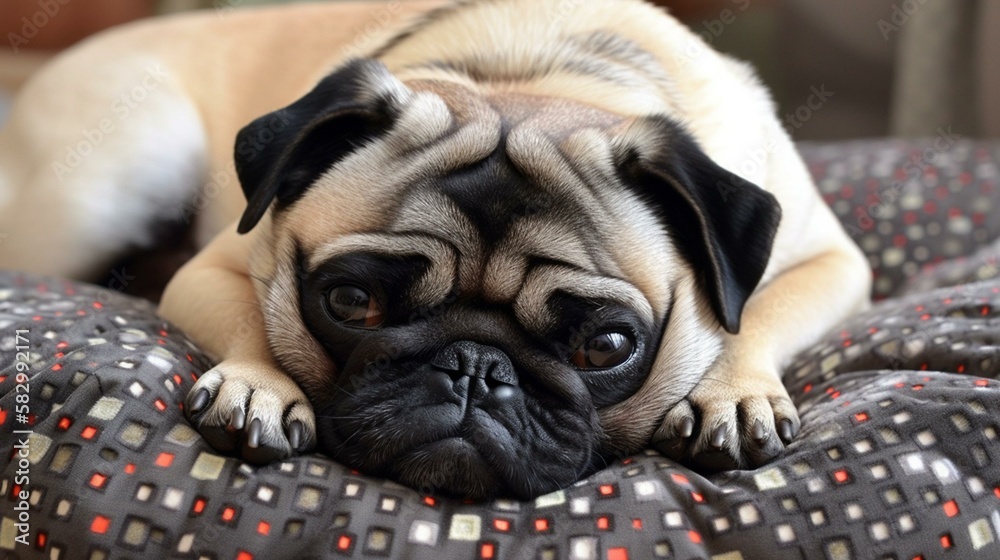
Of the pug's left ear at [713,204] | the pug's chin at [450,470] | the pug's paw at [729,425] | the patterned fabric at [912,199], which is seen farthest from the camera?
the patterned fabric at [912,199]

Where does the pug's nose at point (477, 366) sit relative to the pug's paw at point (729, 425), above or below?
above

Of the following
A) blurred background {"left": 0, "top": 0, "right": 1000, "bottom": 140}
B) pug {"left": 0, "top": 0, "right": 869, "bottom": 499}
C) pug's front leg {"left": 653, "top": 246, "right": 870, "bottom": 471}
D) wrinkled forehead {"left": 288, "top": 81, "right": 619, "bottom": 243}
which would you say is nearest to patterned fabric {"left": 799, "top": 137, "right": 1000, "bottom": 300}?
blurred background {"left": 0, "top": 0, "right": 1000, "bottom": 140}

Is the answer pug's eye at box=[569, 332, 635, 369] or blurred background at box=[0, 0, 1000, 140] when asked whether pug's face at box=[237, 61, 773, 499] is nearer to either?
pug's eye at box=[569, 332, 635, 369]

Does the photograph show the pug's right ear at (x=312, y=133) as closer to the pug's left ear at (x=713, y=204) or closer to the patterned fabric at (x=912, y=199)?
the pug's left ear at (x=713, y=204)

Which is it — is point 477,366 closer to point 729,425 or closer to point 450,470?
point 450,470

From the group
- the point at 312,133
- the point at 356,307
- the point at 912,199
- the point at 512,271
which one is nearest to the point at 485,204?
the point at 512,271

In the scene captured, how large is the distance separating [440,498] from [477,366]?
0.79ft

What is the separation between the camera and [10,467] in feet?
5.09

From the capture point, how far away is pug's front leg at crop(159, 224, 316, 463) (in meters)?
1.62

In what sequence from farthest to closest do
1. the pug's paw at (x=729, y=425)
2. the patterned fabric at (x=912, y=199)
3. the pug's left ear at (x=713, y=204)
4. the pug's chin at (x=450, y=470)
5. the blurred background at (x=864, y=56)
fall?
the blurred background at (x=864, y=56) → the patterned fabric at (x=912, y=199) → the pug's left ear at (x=713, y=204) → the pug's paw at (x=729, y=425) → the pug's chin at (x=450, y=470)

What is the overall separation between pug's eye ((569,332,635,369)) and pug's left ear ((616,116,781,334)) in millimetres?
253

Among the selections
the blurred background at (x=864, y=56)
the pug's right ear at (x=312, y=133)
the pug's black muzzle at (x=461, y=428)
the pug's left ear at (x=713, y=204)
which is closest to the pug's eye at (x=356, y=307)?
the pug's black muzzle at (x=461, y=428)

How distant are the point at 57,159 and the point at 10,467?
1769 mm

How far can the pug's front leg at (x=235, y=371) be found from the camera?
162 cm
